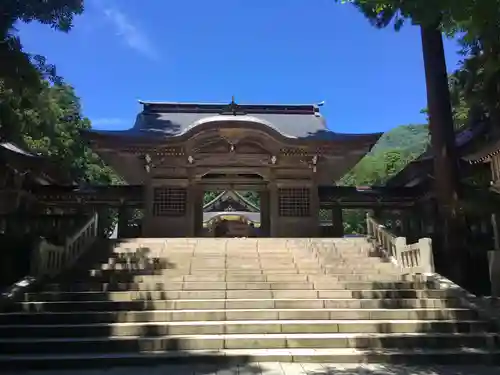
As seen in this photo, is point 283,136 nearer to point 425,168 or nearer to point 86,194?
point 425,168

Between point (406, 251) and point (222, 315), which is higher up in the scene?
point (406, 251)

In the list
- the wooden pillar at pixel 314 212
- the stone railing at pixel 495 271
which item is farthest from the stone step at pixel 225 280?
the wooden pillar at pixel 314 212

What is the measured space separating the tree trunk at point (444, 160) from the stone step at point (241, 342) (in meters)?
4.50

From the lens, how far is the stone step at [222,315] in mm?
6812

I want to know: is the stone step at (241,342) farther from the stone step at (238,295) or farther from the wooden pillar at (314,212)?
the wooden pillar at (314,212)

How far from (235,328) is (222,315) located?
1.61 feet

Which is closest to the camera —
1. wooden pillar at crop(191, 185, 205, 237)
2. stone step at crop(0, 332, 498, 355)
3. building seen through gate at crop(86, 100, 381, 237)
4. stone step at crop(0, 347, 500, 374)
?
stone step at crop(0, 347, 500, 374)

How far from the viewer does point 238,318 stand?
6.99 metres

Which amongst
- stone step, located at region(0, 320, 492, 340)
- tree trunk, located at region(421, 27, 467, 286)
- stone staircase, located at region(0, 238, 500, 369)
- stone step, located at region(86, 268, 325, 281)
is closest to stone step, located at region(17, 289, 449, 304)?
stone staircase, located at region(0, 238, 500, 369)

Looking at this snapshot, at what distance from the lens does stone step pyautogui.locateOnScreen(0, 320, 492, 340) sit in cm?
644

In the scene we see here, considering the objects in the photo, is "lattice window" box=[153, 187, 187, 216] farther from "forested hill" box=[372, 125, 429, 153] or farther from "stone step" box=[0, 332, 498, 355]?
"forested hill" box=[372, 125, 429, 153]

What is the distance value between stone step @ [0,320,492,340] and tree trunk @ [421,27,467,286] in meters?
4.12

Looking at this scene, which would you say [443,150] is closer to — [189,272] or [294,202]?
[294,202]

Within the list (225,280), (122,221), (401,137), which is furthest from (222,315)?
(401,137)
